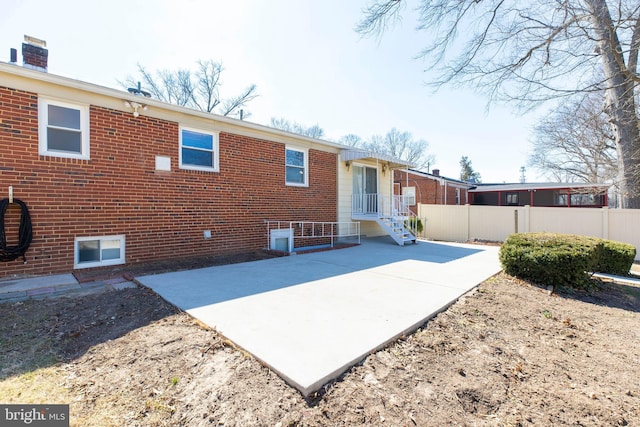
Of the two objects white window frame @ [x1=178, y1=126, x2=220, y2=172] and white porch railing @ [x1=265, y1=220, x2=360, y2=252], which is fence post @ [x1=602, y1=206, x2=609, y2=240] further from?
white window frame @ [x1=178, y1=126, x2=220, y2=172]

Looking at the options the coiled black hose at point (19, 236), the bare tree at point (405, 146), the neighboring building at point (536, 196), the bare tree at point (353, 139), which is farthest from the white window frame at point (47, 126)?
the bare tree at point (405, 146)

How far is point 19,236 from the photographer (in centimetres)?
525

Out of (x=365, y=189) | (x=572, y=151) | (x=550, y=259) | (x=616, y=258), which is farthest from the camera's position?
(x=572, y=151)

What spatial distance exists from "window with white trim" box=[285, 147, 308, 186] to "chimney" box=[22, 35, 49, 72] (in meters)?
5.93

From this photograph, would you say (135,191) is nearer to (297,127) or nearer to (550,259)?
(550,259)

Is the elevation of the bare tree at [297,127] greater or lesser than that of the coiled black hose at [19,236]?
greater

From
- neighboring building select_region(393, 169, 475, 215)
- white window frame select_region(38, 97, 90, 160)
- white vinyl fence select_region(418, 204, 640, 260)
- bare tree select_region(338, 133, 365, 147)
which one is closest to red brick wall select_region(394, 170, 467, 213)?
neighboring building select_region(393, 169, 475, 215)

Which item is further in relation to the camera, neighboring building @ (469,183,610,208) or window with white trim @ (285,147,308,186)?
A: neighboring building @ (469,183,610,208)

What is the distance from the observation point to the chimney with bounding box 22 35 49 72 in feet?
19.5

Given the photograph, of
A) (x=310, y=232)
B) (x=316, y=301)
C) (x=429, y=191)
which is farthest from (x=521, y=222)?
(x=429, y=191)

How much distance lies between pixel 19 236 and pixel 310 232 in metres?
7.14

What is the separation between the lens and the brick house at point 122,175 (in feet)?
17.7

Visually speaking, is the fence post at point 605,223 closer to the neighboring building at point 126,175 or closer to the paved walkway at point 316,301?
the paved walkway at point 316,301

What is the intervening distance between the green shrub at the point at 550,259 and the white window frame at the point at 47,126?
8.86 m
